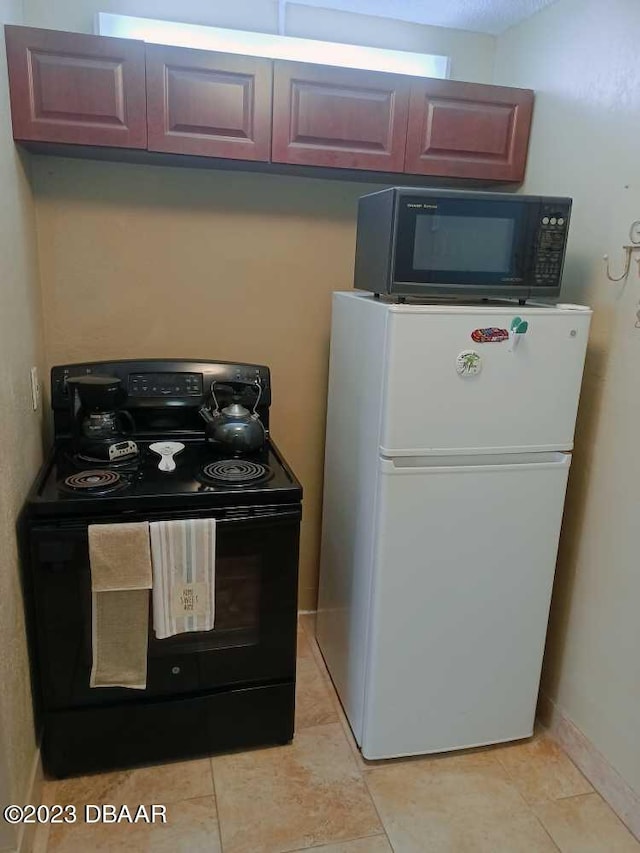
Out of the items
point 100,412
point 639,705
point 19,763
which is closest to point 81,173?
point 100,412

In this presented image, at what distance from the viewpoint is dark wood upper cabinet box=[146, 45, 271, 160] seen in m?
1.86

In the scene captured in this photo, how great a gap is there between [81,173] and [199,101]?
1.68ft

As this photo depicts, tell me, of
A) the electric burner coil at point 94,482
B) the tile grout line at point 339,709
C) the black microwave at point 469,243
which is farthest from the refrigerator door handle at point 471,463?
the tile grout line at point 339,709

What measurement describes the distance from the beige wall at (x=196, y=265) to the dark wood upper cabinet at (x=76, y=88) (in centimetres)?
29

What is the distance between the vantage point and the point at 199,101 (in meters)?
1.90

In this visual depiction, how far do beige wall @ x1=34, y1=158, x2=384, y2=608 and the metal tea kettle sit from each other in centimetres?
43

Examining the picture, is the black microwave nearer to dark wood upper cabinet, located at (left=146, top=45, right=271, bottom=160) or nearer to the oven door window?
the oven door window

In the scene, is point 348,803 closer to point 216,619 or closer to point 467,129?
point 216,619

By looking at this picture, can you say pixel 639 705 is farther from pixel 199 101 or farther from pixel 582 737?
pixel 199 101

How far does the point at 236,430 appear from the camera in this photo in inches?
78.4

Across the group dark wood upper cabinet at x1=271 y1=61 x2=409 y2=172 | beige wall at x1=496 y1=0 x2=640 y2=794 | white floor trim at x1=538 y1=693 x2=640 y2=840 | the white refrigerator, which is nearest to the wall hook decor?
beige wall at x1=496 y1=0 x2=640 y2=794

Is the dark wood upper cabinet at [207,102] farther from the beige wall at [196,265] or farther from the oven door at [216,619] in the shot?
the oven door at [216,619]

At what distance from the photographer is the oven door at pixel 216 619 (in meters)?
1.66

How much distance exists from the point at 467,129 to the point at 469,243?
587 mm
